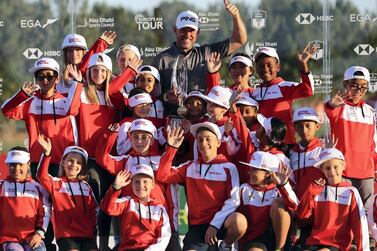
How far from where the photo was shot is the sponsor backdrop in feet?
43.1

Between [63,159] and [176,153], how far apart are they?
3.55 ft

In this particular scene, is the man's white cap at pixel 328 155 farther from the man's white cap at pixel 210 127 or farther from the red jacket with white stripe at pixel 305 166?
the man's white cap at pixel 210 127

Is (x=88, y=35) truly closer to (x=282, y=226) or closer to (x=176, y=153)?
(x=176, y=153)

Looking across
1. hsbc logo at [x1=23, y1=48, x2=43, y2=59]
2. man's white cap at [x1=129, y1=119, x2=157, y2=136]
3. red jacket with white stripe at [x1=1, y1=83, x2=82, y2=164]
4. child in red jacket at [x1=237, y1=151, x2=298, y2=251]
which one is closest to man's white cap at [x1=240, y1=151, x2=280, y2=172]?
child in red jacket at [x1=237, y1=151, x2=298, y2=251]

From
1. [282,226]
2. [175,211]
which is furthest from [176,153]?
[282,226]

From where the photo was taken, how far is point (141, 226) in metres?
9.94

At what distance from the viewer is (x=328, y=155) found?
978 cm

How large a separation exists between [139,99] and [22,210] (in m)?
1.53

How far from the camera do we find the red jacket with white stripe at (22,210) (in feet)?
33.6

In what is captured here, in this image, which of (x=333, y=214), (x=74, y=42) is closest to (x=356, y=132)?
(x=333, y=214)

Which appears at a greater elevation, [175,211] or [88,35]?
[88,35]

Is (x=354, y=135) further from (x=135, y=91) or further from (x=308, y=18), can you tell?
(x=308, y=18)

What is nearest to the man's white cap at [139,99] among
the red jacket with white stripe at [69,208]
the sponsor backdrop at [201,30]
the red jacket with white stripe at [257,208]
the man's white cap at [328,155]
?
the red jacket with white stripe at [69,208]

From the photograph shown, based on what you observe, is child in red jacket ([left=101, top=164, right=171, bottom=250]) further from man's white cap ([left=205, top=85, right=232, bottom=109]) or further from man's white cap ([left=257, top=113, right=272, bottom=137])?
man's white cap ([left=257, top=113, right=272, bottom=137])
